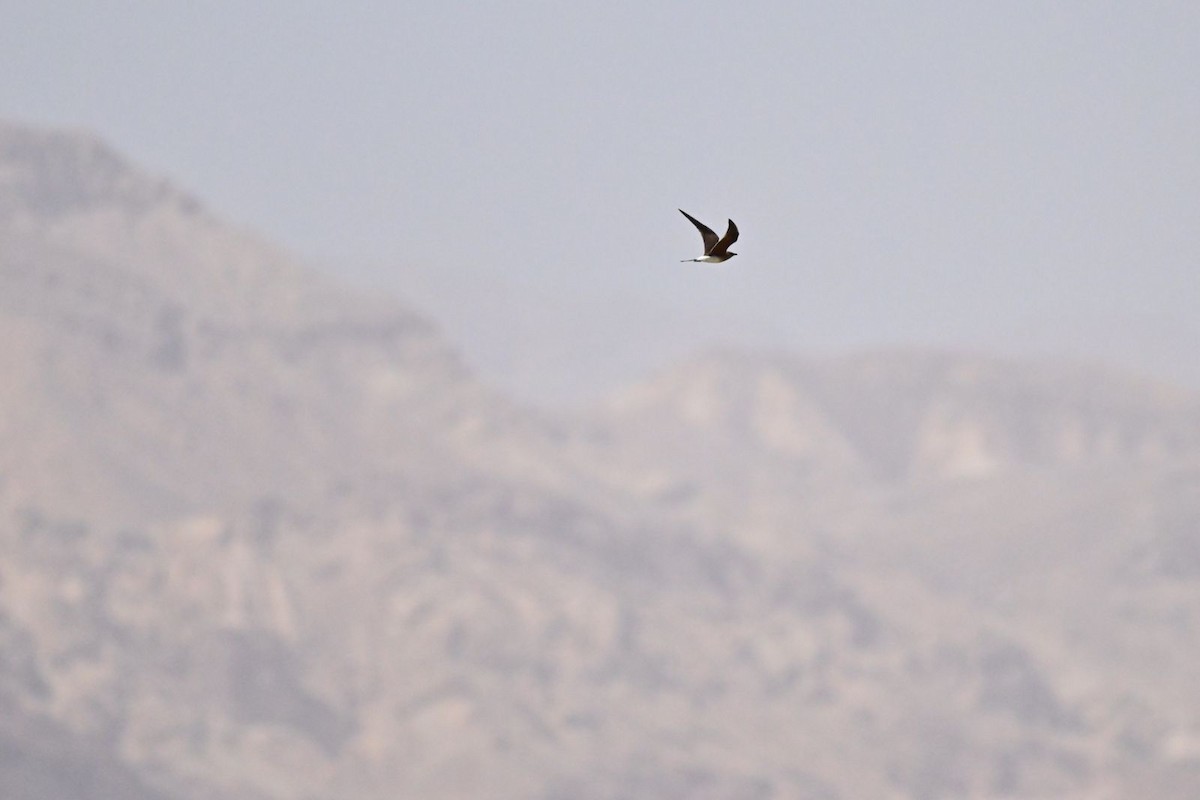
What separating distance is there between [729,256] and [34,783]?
17355cm

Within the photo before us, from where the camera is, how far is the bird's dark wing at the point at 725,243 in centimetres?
3606

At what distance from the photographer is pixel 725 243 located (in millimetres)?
36219

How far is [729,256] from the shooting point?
119 ft

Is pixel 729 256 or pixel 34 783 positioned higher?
Result: pixel 729 256

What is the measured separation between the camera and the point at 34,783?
652ft

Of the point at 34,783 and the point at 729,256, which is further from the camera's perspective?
the point at 34,783

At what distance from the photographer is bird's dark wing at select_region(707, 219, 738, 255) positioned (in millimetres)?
36062
